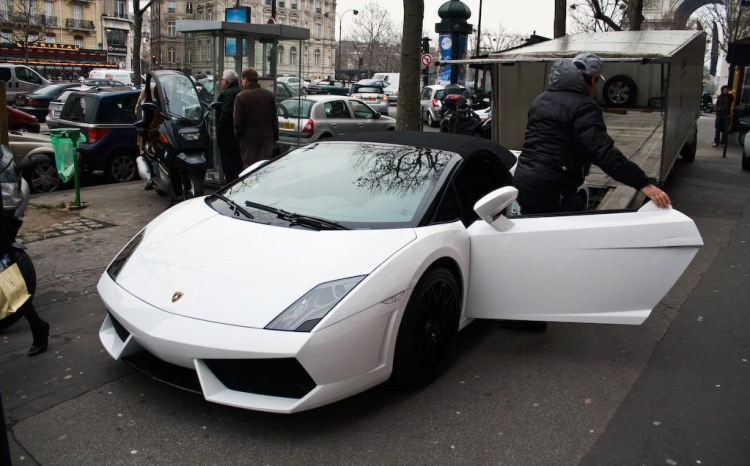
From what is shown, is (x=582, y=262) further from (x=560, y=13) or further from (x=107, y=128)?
(x=560, y=13)

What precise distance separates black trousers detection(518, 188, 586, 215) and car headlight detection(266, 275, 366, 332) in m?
1.83

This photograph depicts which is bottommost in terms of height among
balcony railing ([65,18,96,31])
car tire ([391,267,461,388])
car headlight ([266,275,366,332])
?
car tire ([391,267,461,388])

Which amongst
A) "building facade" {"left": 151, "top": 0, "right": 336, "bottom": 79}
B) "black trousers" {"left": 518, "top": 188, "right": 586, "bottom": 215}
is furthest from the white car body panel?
"building facade" {"left": 151, "top": 0, "right": 336, "bottom": 79}

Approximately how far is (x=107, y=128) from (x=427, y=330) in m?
8.46

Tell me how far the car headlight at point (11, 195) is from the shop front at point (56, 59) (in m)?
45.7

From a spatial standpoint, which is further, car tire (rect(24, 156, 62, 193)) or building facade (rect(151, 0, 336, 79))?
building facade (rect(151, 0, 336, 79))

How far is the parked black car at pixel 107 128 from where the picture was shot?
1055 centimetres

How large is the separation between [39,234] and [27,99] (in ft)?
59.6

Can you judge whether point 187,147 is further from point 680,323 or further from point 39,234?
point 680,323

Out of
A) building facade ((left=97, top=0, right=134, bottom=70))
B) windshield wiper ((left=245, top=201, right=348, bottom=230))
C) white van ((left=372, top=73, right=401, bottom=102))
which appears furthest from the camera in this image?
building facade ((left=97, top=0, right=134, bottom=70))

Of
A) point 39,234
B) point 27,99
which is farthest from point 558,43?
point 27,99

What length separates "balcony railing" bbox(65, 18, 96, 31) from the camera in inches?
3105

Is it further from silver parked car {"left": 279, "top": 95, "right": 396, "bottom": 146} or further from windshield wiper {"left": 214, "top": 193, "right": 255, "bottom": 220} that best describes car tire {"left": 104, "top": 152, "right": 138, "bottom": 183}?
windshield wiper {"left": 214, "top": 193, "right": 255, "bottom": 220}

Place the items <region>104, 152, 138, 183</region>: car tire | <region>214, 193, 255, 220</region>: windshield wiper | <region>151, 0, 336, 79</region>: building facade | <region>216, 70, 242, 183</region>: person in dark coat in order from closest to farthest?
<region>214, 193, 255, 220</region>: windshield wiper, <region>216, 70, 242, 183</region>: person in dark coat, <region>104, 152, 138, 183</region>: car tire, <region>151, 0, 336, 79</region>: building facade
